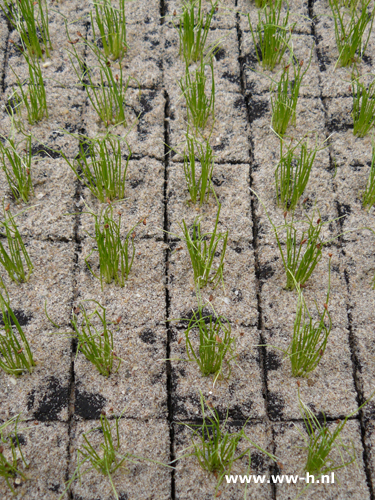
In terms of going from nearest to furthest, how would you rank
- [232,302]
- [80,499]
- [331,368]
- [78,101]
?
[80,499]
[331,368]
[232,302]
[78,101]

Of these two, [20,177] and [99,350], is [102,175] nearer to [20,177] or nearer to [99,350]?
[20,177]

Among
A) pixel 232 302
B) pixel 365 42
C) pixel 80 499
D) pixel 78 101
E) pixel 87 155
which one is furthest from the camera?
pixel 365 42

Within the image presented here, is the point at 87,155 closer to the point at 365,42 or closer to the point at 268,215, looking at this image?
the point at 268,215

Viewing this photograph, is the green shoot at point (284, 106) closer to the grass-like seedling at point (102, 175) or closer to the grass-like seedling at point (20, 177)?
the grass-like seedling at point (102, 175)

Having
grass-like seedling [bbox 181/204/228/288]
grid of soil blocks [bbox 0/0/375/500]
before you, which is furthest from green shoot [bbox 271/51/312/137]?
grass-like seedling [bbox 181/204/228/288]

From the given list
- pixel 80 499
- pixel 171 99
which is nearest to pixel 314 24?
pixel 171 99

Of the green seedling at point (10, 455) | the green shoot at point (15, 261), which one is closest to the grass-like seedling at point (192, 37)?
the green shoot at point (15, 261)

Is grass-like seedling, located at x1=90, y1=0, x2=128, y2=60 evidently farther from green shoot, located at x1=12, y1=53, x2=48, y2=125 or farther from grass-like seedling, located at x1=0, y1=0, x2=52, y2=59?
green shoot, located at x1=12, y1=53, x2=48, y2=125
